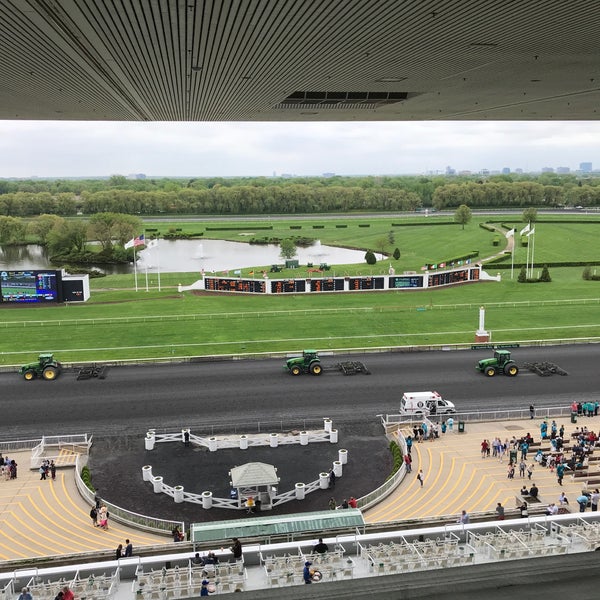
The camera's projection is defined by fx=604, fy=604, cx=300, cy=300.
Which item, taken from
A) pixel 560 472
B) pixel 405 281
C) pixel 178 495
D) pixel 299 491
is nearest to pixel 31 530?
pixel 178 495

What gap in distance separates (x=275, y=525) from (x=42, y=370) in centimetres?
1734

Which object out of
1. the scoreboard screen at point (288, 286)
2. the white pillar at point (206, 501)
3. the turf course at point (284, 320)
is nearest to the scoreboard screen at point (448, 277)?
the turf course at point (284, 320)

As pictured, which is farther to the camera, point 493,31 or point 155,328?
point 155,328

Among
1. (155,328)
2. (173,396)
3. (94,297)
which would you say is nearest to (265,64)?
(173,396)

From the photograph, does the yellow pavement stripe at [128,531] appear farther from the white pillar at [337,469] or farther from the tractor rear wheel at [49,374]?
the tractor rear wheel at [49,374]

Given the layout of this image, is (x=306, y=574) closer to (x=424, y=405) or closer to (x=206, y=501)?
(x=206, y=501)

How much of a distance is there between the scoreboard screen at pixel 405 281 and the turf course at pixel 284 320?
1.43 metres

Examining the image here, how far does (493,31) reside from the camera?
1534 centimetres

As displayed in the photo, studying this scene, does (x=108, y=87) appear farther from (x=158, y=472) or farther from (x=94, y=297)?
(x=94, y=297)

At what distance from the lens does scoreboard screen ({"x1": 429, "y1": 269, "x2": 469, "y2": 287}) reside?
49.1m

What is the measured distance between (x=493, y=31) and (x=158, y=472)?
15.7 metres

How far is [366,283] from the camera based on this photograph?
47.8 metres

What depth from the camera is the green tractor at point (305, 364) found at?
27438 mm

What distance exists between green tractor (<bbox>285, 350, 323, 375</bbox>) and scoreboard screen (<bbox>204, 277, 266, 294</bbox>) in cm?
1990
